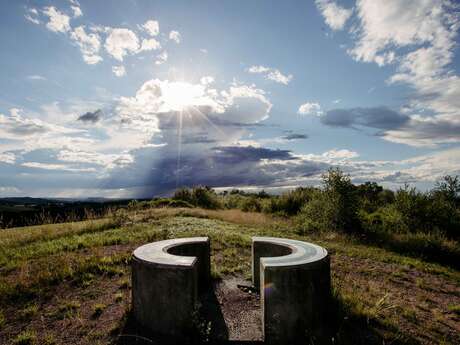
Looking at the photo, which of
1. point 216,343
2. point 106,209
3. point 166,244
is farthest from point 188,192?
point 216,343

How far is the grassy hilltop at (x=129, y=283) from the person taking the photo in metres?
4.73

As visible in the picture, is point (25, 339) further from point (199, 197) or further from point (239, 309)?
point (199, 197)

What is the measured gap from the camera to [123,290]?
614 centimetres

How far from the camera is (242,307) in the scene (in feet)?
18.3

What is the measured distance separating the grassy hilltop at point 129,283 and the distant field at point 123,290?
2 cm

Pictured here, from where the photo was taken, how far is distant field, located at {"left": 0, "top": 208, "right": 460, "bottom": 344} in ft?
15.5

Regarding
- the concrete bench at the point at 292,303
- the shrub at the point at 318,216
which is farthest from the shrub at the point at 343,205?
the concrete bench at the point at 292,303

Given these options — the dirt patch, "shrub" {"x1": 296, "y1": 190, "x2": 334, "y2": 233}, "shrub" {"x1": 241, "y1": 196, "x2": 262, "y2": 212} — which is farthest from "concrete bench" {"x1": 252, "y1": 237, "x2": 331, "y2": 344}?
"shrub" {"x1": 241, "y1": 196, "x2": 262, "y2": 212}

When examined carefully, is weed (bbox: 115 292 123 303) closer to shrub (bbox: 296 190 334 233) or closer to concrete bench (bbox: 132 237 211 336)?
concrete bench (bbox: 132 237 211 336)

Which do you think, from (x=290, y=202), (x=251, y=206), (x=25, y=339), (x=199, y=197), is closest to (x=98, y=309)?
(x=25, y=339)

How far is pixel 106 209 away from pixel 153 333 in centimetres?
1288

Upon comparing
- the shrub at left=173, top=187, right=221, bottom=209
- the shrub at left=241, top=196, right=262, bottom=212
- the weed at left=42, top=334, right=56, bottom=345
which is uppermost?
the shrub at left=173, top=187, right=221, bottom=209

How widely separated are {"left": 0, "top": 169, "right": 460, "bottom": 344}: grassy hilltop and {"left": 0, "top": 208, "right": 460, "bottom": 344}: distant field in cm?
2

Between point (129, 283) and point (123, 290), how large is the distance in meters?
0.30
